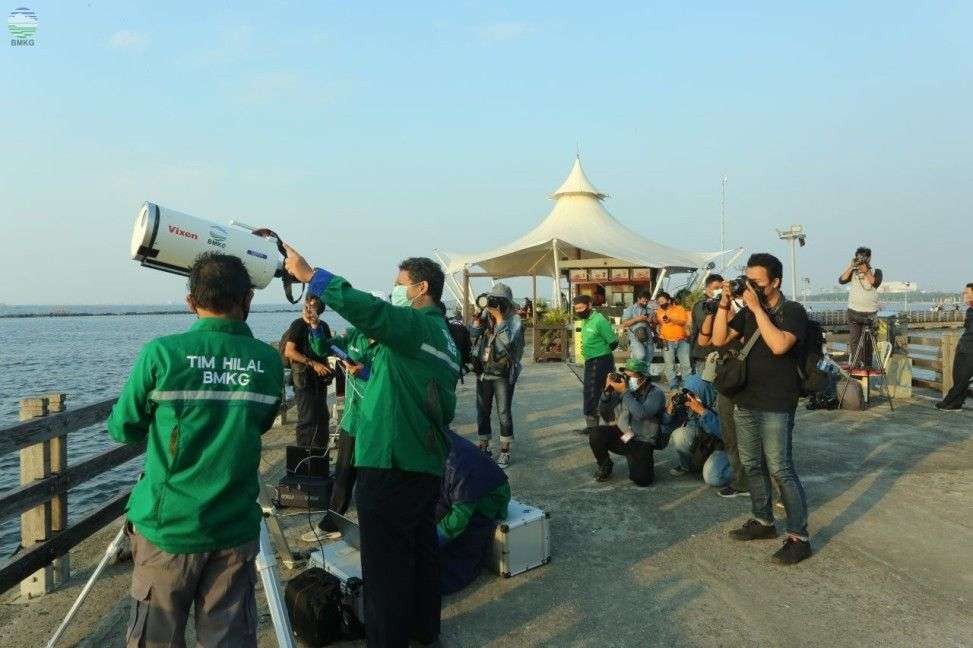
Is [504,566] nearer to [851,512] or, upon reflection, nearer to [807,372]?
[807,372]

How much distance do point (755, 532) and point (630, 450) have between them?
5.03 feet

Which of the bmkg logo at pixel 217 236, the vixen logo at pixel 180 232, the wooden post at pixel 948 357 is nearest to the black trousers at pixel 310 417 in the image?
the bmkg logo at pixel 217 236

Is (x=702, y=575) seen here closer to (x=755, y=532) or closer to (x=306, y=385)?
(x=755, y=532)

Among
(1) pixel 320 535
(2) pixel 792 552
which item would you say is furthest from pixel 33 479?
(2) pixel 792 552

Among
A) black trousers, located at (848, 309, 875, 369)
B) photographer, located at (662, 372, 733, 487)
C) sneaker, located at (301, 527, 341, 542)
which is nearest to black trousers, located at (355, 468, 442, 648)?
sneaker, located at (301, 527, 341, 542)

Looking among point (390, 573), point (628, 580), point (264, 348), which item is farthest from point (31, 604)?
point (628, 580)

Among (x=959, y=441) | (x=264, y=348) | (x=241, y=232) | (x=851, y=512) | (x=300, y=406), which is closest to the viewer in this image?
(x=264, y=348)

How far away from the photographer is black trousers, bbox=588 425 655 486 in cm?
595

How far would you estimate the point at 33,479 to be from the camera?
3.78 metres

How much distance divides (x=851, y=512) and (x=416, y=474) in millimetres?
4126

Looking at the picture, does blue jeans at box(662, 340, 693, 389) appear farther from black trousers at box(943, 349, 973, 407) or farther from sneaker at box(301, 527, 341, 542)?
sneaker at box(301, 527, 341, 542)

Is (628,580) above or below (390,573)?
below

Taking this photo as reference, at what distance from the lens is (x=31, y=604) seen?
3744 millimetres

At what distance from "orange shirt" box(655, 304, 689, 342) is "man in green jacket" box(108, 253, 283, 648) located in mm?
9225
